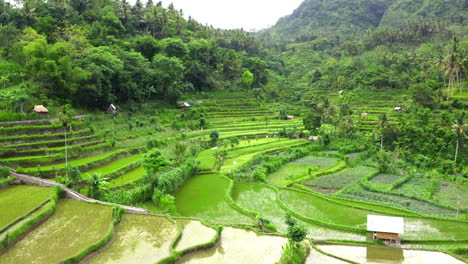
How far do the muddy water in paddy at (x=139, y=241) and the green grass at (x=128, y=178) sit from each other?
13.2ft

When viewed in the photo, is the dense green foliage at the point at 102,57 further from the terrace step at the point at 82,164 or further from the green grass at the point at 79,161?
the terrace step at the point at 82,164

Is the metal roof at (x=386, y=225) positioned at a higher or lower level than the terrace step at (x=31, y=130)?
lower

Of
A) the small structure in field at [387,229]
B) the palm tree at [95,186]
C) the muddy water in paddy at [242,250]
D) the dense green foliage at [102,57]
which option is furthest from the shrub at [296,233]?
the dense green foliage at [102,57]

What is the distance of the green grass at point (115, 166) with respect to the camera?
73.8ft

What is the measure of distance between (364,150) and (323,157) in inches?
217

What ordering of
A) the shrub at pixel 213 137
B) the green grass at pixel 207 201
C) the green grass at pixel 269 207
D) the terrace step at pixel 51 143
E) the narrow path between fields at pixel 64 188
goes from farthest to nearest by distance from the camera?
the shrub at pixel 213 137, the terrace step at pixel 51 143, the green grass at pixel 207 201, the narrow path between fields at pixel 64 188, the green grass at pixel 269 207

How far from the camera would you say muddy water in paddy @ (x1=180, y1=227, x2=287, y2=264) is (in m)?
14.6

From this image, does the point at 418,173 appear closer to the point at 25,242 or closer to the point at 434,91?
the point at 434,91

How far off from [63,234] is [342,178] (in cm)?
2064

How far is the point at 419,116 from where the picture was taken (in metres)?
38.2

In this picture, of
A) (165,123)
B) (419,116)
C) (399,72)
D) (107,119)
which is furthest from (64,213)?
(399,72)

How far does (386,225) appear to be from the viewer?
53.9 feet

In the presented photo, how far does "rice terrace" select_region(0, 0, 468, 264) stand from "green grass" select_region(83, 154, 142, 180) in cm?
38

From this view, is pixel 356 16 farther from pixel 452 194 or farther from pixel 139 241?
pixel 139 241
